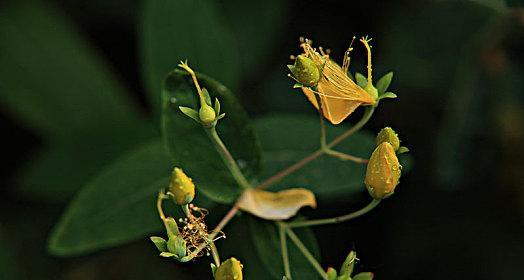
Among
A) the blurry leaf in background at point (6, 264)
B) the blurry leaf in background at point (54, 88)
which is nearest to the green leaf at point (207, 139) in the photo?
the blurry leaf in background at point (54, 88)

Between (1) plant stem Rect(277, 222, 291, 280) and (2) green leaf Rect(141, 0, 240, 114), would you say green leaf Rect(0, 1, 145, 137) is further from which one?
(1) plant stem Rect(277, 222, 291, 280)

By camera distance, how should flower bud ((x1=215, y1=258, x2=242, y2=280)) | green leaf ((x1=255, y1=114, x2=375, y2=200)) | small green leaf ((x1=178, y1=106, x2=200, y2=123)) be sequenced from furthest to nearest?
green leaf ((x1=255, y1=114, x2=375, y2=200)) < small green leaf ((x1=178, y1=106, x2=200, y2=123)) < flower bud ((x1=215, y1=258, x2=242, y2=280))

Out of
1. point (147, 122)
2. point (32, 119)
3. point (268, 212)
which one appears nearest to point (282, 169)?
point (268, 212)

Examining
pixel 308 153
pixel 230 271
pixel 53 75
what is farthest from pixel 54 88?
pixel 230 271

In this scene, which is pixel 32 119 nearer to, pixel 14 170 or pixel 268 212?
pixel 14 170

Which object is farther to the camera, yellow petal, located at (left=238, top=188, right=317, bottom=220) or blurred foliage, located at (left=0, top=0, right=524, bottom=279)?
blurred foliage, located at (left=0, top=0, right=524, bottom=279)

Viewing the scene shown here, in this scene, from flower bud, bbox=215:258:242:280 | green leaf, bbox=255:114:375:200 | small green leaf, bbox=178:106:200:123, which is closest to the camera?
flower bud, bbox=215:258:242:280

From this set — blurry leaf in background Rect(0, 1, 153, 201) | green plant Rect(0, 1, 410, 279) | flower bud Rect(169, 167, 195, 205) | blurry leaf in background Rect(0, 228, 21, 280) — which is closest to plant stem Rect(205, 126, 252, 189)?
green plant Rect(0, 1, 410, 279)
